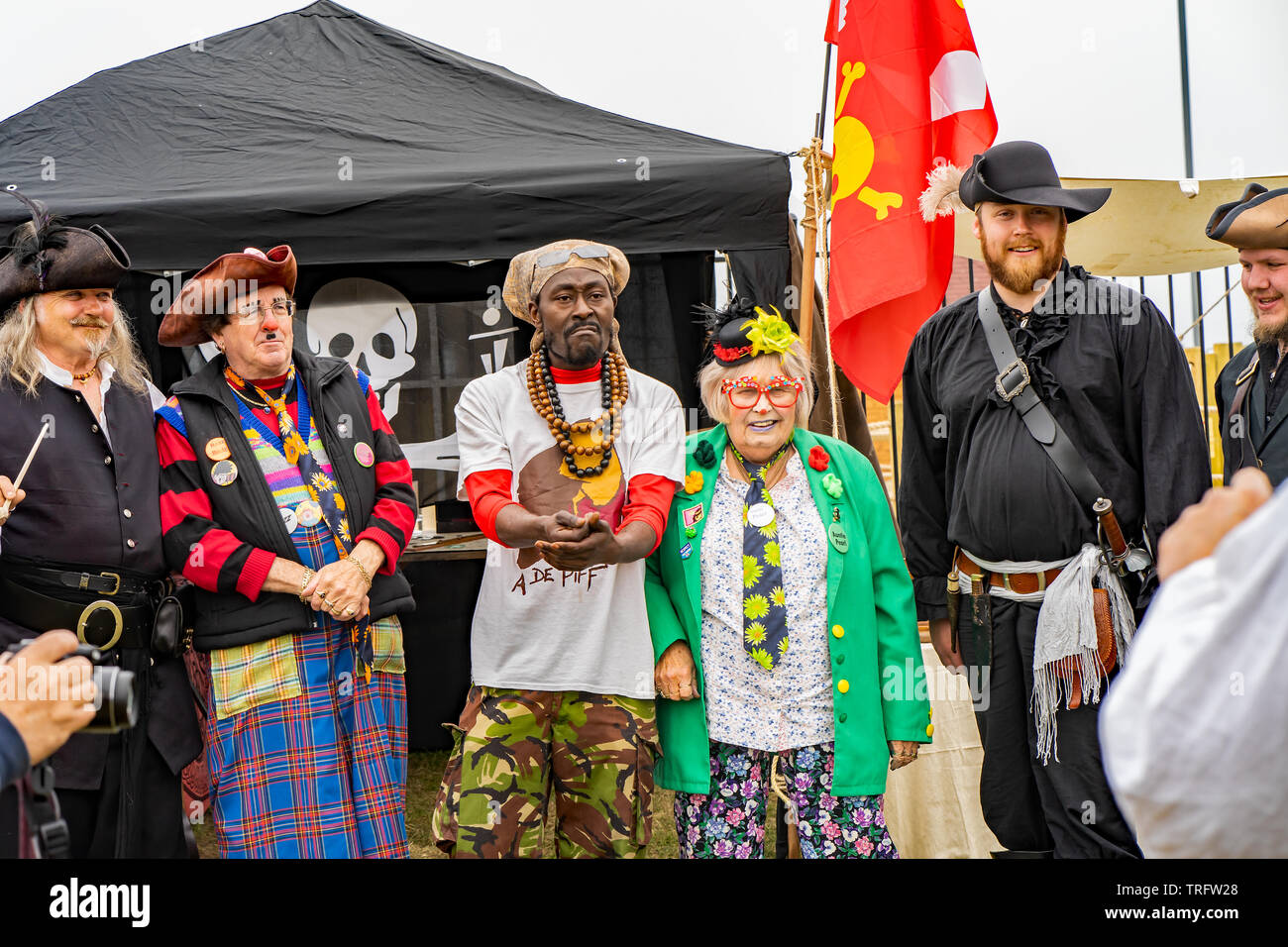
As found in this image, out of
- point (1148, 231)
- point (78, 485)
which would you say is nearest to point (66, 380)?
point (78, 485)

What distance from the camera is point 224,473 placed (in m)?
3.08

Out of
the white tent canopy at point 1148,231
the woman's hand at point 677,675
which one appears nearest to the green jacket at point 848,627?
the woman's hand at point 677,675

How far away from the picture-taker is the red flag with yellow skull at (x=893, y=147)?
436cm

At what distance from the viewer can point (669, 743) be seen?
310 cm

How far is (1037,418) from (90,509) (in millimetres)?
2524

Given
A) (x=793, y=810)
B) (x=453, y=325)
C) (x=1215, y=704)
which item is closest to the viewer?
(x=1215, y=704)

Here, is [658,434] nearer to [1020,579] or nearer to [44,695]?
[1020,579]

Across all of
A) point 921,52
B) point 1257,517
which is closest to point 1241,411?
point 921,52

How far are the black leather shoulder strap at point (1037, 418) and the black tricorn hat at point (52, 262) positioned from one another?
8.07 feet

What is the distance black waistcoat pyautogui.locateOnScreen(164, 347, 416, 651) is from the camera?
304 centimetres

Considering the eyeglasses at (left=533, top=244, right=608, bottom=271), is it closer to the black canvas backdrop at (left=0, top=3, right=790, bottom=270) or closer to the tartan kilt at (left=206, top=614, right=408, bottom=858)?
the black canvas backdrop at (left=0, top=3, right=790, bottom=270)

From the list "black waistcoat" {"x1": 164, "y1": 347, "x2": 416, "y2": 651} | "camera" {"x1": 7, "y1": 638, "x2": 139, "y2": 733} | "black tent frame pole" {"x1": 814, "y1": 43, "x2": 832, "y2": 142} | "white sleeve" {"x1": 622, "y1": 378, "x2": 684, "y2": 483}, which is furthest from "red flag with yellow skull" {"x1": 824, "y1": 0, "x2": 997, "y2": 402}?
"camera" {"x1": 7, "y1": 638, "x2": 139, "y2": 733}

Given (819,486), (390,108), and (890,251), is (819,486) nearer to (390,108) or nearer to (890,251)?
(890,251)
